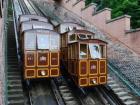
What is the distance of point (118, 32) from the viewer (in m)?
18.7

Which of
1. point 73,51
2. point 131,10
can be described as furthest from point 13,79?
point 131,10

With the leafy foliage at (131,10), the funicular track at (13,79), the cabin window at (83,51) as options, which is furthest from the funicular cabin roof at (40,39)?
the leafy foliage at (131,10)

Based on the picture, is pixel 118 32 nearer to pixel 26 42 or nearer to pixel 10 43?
pixel 26 42

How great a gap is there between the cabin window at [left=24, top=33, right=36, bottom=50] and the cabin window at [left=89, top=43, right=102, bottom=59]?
8.79ft

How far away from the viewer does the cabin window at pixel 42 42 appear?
1616cm

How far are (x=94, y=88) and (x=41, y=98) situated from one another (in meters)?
2.76

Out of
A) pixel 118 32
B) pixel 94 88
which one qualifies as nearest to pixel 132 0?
pixel 118 32

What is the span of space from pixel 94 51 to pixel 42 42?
251cm

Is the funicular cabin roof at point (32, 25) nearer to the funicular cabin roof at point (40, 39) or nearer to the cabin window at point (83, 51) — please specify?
the funicular cabin roof at point (40, 39)

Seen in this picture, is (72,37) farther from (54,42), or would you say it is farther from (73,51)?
(54,42)

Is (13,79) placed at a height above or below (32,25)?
below

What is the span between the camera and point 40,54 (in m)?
16.1

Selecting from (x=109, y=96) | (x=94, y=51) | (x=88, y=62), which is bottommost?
(x=109, y=96)

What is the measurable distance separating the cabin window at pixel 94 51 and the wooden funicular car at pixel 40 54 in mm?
1632
